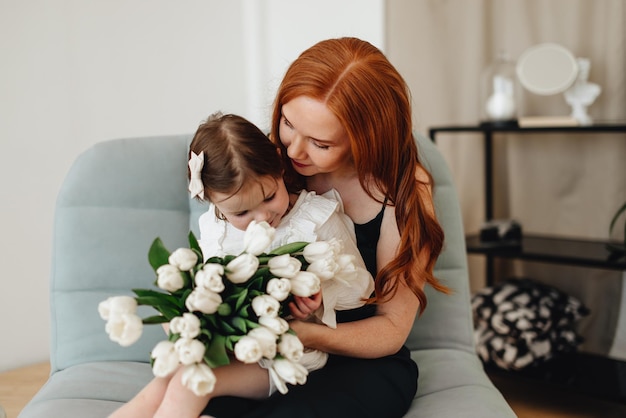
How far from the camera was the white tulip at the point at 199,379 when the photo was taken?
3.54 feet

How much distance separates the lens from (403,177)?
146cm

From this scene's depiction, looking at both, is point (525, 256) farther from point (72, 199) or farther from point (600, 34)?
point (72, 199)

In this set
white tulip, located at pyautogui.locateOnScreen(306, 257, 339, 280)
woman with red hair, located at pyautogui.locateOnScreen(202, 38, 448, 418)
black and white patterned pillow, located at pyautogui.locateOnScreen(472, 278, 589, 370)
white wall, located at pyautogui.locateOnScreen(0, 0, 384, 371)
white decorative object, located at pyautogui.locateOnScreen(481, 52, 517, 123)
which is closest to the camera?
white tulip, located at pyautogui.locateOnScreen(306, 257, 339, 280)

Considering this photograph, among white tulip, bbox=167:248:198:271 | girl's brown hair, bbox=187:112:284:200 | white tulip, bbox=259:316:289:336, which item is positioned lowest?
white tulip, bbox=259:316:289:336

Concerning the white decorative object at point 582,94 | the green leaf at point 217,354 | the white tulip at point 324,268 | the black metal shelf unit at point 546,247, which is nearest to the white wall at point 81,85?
the black metal shelf unit at point 546,247

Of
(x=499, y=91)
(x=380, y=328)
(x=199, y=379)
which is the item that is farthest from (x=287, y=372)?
(x=499, y=91)

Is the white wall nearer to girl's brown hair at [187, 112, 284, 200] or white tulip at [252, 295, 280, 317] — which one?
girl's brown hair at [187, 112, 284, 200]

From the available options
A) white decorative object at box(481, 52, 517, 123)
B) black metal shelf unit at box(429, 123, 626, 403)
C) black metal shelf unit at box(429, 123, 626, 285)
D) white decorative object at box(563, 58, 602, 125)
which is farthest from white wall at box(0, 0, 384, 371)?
black metal shelf unit at box(429, 123, 626, 403)

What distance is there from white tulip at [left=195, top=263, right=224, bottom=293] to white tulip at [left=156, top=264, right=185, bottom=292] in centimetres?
3

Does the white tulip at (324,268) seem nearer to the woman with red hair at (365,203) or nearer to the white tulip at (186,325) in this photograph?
the woman with red hair at (365,203)

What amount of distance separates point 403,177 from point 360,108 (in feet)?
0.66

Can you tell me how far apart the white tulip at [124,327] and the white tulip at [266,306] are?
18cm

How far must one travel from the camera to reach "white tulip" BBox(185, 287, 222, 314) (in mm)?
1080

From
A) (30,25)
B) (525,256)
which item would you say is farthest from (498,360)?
(30,25)
